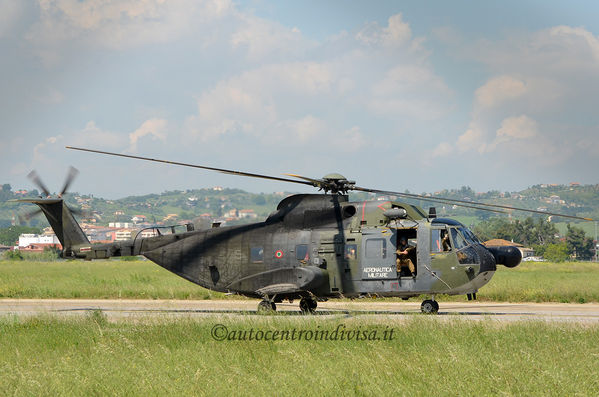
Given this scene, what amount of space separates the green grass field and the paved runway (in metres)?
5.47

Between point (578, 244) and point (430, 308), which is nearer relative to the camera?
point (430, 308)

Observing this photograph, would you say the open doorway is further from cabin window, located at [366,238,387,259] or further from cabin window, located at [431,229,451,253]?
cabin window, located at [431,229,451,253]

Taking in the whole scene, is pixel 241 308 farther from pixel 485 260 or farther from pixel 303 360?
pixel 303 360

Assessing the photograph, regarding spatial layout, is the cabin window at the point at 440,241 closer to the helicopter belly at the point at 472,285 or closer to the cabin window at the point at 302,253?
the helicopter belly at the point at 472,285

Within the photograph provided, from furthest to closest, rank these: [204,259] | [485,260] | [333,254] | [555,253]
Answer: [555,253]
[204,259]
[333,254]
[485,260]

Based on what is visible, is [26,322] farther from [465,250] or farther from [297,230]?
[465,250]

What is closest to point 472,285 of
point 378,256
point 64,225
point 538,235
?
point 378,256

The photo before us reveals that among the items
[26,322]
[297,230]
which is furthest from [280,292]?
[26,322]

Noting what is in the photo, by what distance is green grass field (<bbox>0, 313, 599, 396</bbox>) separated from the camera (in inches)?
393

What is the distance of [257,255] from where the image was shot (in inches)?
877

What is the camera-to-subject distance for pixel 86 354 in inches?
529

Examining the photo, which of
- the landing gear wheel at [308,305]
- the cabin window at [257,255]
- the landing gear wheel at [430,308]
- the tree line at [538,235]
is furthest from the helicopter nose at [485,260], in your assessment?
the tree line at [538,235]

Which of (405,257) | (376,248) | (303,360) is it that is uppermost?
(376,248)

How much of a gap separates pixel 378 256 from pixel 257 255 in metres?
4.07
